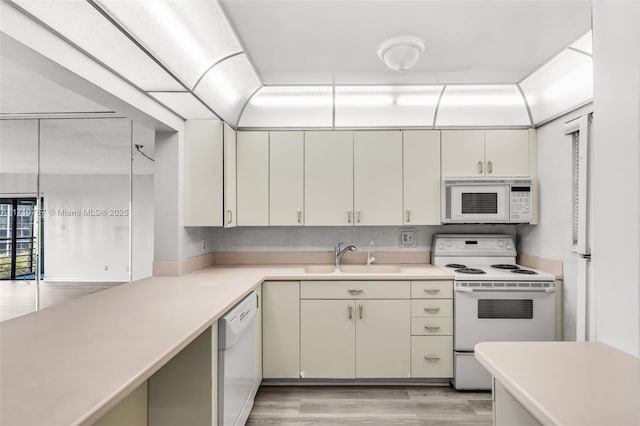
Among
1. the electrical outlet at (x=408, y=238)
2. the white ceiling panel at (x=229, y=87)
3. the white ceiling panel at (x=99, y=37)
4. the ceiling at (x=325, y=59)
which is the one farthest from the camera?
the electrical outlet at (x=408, y=238)

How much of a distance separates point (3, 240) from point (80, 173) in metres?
0.75

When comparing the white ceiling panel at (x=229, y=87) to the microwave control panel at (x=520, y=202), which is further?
the microwave control panel at (x=520, y=202)

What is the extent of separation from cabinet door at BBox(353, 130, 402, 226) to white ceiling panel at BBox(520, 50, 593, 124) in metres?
1.17

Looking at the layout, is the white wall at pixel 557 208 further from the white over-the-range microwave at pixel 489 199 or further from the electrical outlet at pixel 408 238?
the electrical outlet at pixel 408 238

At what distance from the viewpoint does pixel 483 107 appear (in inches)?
121

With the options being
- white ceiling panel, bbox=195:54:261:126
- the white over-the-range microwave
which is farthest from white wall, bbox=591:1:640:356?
white ceiling panel, bbox=195:54:261:126

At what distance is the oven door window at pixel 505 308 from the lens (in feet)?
8.84

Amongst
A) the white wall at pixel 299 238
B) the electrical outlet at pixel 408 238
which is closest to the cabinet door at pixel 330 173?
the white wall at pixel 299 238

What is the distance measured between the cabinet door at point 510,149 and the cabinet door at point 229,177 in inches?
90.4

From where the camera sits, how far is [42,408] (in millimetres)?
822

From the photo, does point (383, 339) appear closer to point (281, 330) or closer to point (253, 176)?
point (281, 330)

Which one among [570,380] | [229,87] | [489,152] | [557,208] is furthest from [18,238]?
[557,208]

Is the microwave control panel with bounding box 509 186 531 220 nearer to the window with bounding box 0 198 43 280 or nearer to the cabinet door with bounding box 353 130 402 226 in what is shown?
the cabinet door with bounding box 353 130 402 226

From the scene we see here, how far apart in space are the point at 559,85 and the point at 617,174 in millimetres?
2115
